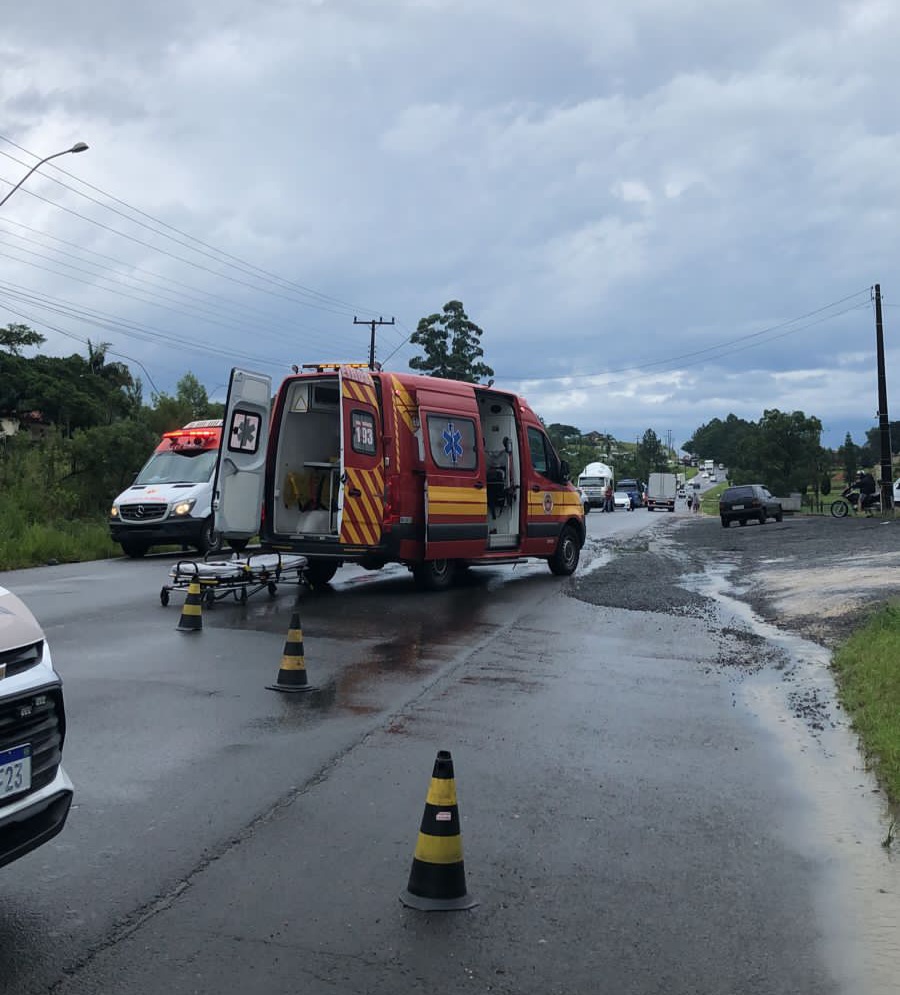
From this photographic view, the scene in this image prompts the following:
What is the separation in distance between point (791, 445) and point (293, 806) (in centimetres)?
5977

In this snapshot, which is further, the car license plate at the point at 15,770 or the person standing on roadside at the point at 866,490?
the person standing on roadside at the point at 866,490

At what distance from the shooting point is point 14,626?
364cm

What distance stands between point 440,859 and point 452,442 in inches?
413

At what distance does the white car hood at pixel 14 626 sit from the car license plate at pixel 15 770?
342mm

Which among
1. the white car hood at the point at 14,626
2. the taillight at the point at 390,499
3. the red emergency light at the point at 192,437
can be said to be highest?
the red emergency light at the point at 192,437

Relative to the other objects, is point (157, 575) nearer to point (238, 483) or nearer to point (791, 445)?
point (238, 483)

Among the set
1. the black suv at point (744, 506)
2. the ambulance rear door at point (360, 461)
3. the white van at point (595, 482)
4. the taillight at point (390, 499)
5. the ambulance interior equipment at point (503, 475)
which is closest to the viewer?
the ambulance rear door at point (360, 461)

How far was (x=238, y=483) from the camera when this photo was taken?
13273 mm

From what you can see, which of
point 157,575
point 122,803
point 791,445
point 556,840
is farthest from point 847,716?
point 791,445

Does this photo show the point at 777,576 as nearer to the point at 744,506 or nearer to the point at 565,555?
the point at 565,555

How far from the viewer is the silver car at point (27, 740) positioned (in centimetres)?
350

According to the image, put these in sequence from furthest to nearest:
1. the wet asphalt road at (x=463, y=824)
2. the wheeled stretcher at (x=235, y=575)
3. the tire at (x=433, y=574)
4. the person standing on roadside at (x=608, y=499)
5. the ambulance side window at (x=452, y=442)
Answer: the person standing on roadside at (x=608, y=499) → the tire at (x=433, y=574) → the ambulance side window at (x=452, y=442) → the wheeled stretcher at (x=235, y=575) → the wet asphalt road at (x=463, y=824)

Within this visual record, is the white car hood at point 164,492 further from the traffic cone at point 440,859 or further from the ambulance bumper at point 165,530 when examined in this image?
the traffic cone at point 440,859

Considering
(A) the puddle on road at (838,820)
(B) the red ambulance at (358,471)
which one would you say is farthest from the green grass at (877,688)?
(B) the red ambulance at (358,471)
